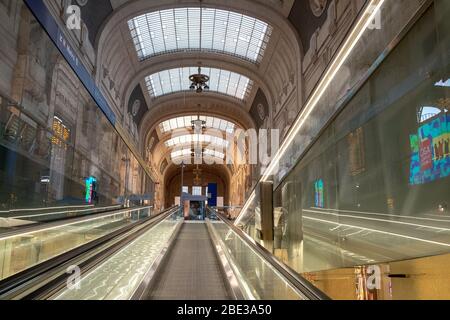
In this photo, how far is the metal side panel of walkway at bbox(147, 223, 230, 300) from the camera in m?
4.06

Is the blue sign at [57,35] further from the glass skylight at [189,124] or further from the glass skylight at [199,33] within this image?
the glass skylight at [189,124]

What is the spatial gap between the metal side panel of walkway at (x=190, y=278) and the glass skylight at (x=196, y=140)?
108 ft

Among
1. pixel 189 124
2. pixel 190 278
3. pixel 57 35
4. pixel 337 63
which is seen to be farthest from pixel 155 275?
pixel 189 124

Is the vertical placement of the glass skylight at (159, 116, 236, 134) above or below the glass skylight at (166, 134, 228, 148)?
above

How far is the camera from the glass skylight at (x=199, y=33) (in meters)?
18.2

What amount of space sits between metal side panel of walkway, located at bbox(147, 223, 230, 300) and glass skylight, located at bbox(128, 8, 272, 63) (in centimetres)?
1344

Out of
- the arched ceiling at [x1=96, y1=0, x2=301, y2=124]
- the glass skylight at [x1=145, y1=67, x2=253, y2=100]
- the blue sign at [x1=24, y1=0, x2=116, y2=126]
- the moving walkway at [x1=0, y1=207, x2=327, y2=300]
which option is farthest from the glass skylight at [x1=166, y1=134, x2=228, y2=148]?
the moving walkway at [x1=0, y1=207, x2=327, y2=300]

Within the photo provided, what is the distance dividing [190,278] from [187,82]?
22.3 metres

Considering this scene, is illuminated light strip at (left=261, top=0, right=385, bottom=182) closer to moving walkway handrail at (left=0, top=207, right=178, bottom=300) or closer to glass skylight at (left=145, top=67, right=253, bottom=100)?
moving walkway handrail at (left=0, top=207, right=178, bottom=300)

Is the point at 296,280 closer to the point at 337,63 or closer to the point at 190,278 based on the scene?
the point at 190,278

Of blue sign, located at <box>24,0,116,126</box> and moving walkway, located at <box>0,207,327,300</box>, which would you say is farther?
blue sign, located at <box>24,0,116,126</box>

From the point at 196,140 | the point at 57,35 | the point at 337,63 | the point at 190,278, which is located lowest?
the point at 190,278

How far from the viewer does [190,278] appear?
4.85 m

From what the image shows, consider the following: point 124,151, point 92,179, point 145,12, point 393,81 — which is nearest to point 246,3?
point 145,12
